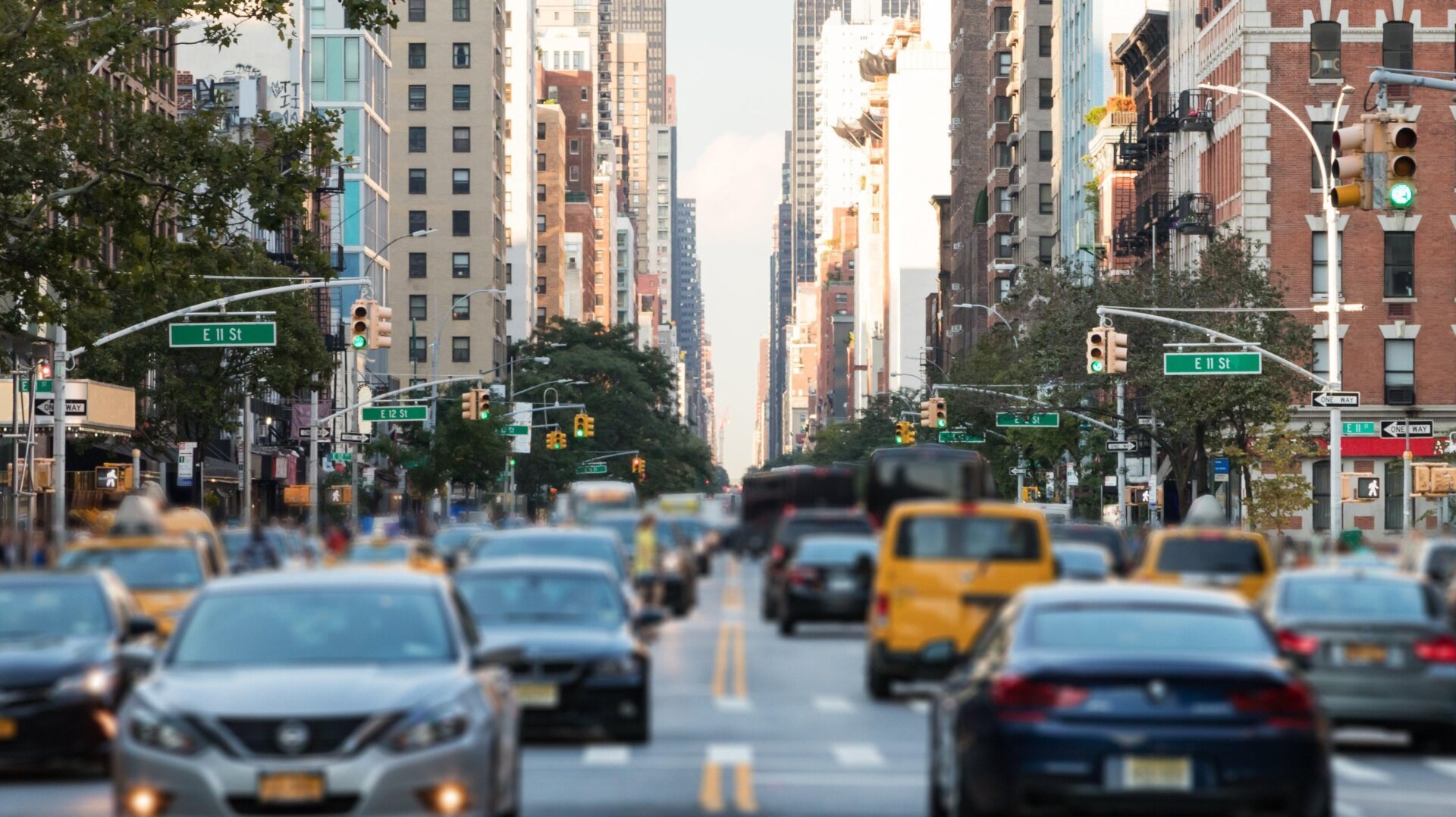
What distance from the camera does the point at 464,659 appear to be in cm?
1341

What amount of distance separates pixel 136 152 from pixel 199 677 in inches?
1121

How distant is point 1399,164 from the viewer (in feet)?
87.3

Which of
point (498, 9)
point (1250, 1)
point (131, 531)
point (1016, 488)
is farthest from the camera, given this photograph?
point (498, 9)

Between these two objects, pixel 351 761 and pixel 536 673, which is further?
pixel 536 673

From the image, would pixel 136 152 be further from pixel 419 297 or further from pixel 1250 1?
pixel 419 297

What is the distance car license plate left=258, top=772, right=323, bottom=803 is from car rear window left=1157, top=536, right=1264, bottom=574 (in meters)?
16.7

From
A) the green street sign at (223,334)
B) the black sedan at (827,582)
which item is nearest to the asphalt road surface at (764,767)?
the black sedan at (827,582)

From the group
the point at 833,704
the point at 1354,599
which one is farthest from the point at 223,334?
the point at 1354,599

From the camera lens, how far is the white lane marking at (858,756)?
18.5 metres

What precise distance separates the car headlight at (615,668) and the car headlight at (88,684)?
12.2 feet

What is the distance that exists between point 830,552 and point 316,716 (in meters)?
21.3

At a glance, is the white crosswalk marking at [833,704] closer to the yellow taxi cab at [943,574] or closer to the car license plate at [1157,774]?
the yellow taxi cab at [943,574]

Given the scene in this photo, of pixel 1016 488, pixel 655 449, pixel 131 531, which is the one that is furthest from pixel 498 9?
pixel 131 531

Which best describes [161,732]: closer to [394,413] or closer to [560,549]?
[560,549]
